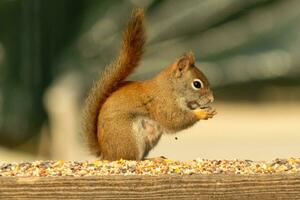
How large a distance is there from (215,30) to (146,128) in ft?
5.31

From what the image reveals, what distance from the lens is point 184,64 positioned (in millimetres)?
4477

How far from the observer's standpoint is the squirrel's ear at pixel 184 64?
176 inches

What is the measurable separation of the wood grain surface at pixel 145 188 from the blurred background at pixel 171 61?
220 centimetres

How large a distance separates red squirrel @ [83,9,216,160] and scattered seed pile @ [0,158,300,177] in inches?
15.3

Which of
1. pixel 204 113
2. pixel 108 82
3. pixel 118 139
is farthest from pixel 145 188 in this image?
pixel 204 113

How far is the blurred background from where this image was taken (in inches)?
220

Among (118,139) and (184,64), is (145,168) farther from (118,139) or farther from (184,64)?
(184,64)

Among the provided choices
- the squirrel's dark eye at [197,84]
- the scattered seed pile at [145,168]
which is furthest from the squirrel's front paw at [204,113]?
the scattered seed pile at [145,168]

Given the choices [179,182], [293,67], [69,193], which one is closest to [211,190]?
[179,182]

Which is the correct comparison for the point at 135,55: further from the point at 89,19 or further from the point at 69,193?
the point at 89,19

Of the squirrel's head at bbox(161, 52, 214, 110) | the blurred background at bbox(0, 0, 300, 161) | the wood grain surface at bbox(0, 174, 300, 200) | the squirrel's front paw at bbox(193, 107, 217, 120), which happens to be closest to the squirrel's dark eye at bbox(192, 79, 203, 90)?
the squirrel's head at bbox(161, 52, 214, 110)

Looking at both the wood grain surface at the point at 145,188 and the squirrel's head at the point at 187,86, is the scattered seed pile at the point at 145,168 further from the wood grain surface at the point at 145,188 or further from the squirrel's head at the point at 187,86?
the squirrel's head at the point at 187,86

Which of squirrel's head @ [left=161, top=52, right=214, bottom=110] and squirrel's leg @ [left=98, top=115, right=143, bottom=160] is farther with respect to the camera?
squirrel's head @ [left=161, top=52, right=214, bottom=110]

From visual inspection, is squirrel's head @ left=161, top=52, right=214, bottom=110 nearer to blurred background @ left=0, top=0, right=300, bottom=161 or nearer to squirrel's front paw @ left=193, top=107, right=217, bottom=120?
squirrel's front paw @ left=193, top=107, right=217, bottom=120
